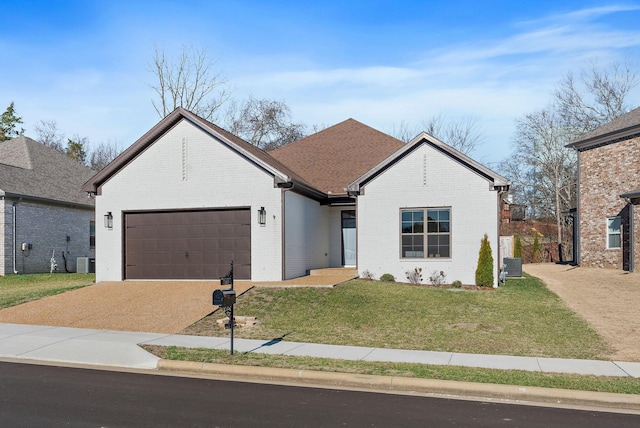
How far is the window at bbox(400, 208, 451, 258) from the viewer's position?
20.7m

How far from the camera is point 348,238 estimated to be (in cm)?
2452

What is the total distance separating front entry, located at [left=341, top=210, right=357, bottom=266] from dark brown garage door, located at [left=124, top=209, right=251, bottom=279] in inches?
230

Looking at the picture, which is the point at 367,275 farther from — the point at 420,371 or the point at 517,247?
the point at 517,247

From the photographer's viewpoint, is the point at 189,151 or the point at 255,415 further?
the point at 189,151

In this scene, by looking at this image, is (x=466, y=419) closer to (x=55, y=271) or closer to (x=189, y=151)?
(x=189, y=151)

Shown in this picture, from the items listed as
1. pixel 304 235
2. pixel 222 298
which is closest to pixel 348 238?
pixel 304 235

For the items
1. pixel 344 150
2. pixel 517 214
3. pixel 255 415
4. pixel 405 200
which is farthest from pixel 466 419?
pixel 517 214

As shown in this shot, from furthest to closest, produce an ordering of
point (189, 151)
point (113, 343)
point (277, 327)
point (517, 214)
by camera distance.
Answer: point (517, 214) → point (189, 151) → point (277, 327) → point (113, 343)

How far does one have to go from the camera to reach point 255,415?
7.35m

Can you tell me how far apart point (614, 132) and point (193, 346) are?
22479 millimetres

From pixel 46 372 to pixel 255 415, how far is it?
449 cm

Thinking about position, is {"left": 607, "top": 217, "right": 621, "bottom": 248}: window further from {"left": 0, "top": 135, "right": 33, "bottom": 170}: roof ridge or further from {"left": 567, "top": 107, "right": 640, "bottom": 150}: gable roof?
{"left": 0, "top": 135, "right": 33, "bottom": 170}: roof ridge

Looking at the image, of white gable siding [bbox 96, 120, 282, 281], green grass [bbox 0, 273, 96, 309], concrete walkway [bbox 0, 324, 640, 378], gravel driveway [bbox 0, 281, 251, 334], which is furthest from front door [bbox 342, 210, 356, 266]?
concrete walkway [bbox 0, 324, 640, 378]

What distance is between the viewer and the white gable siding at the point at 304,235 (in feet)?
66.4
